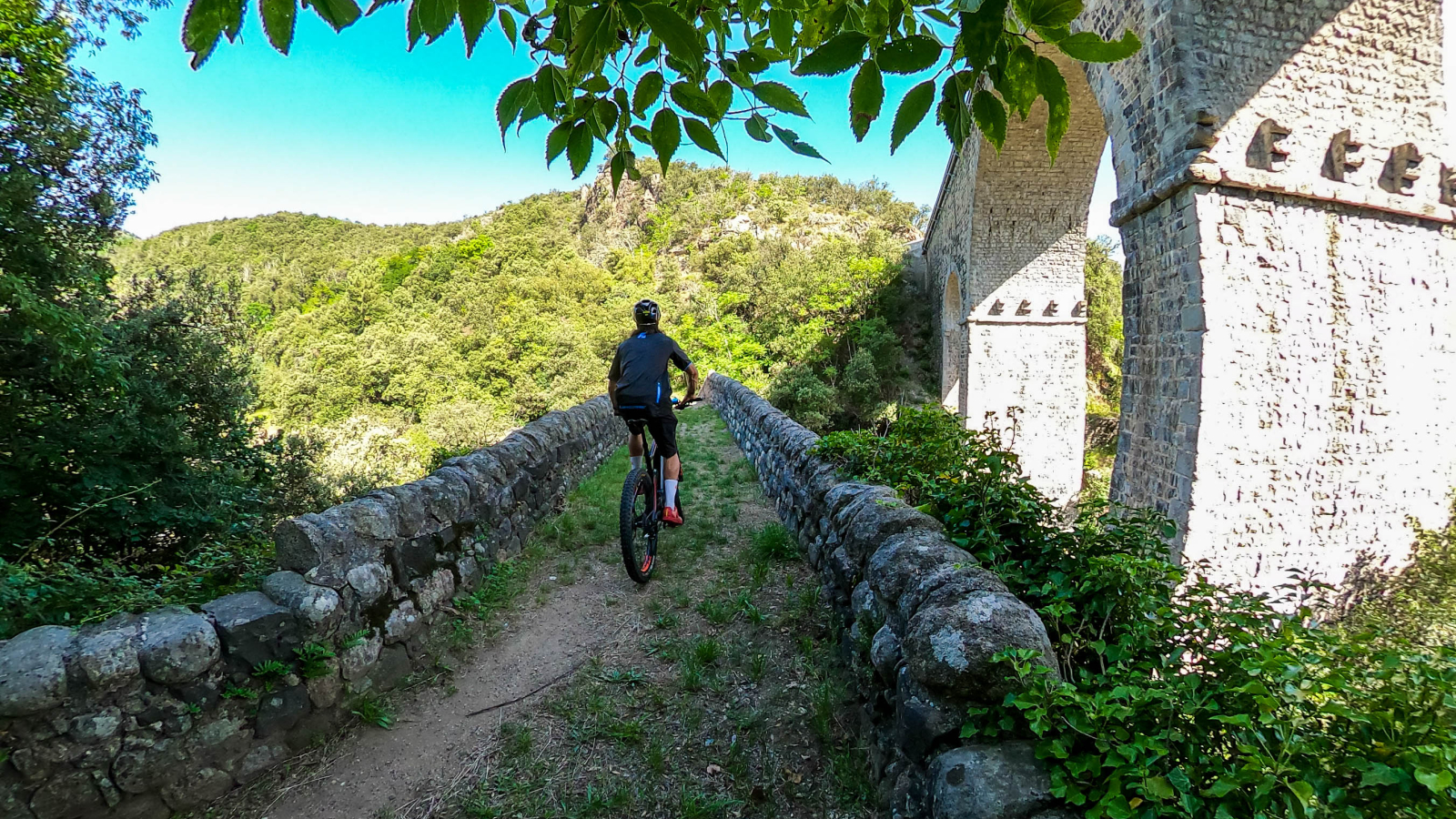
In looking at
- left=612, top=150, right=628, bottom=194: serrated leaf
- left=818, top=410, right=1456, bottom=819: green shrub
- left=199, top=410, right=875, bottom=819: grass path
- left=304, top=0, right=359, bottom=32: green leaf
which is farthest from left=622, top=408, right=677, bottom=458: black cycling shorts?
left=304, top=0, right=359, bottom=32: green leaf

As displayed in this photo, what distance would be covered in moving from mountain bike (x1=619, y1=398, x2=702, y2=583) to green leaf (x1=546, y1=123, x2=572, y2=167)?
2825mm

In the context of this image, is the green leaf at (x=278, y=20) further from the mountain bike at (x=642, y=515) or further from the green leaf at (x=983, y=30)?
the mountain bike at (x=642, y=515)

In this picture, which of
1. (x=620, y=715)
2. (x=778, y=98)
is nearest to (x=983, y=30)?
(x=778, y=98)

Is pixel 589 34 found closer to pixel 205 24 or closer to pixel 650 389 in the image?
pixel 205 24

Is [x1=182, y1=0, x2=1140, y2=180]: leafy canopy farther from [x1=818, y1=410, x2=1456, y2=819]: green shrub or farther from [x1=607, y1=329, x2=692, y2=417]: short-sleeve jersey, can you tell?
[x1=607, y1=329, x2=692, y2=417]: short-sleeve jersey

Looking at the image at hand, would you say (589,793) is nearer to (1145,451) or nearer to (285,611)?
(285,611)

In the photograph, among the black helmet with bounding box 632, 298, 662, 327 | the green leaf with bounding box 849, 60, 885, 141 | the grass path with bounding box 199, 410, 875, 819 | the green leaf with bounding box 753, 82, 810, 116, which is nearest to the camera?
the green leaf with bounding box 849, 60, 885, 141

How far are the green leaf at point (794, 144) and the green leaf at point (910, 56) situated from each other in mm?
201

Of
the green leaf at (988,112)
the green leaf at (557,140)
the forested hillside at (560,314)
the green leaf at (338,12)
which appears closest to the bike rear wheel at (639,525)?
the green leaf at (557,140)

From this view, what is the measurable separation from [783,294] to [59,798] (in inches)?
798

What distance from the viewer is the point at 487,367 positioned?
20281 millimetres

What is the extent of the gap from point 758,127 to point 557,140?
432mm

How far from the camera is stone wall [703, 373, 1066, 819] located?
4.61 ft

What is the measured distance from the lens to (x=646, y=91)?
45.9 inches
